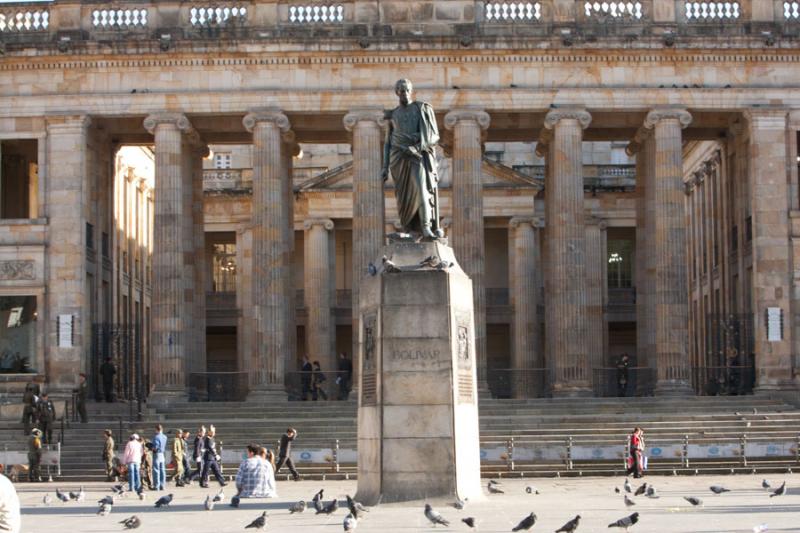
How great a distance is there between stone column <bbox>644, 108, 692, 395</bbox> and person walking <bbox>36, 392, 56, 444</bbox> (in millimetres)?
18400

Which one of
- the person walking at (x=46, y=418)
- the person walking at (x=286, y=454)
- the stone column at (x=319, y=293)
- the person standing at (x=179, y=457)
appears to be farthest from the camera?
the stone column at (x=319, y=293)

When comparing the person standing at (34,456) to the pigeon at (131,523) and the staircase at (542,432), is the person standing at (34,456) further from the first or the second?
the pigeon at (131,523)

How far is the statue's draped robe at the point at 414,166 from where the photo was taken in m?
27.5

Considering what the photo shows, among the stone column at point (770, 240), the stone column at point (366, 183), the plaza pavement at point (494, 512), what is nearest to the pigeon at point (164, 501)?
the plaza pavement at point (494, 512)

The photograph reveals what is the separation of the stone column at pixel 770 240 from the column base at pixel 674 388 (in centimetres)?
229

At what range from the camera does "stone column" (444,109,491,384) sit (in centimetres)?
5134

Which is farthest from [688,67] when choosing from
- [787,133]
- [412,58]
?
[412,58]

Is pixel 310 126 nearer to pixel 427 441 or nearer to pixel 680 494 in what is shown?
pixel 680 494

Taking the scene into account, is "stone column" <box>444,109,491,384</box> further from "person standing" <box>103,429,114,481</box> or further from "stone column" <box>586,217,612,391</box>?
"person standing" <box>103,429,114,481</box>

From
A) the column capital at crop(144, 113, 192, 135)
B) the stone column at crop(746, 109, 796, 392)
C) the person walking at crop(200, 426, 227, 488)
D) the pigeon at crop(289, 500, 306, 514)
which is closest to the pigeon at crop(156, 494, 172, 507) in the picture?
the pigeon at crop(289, 500, 306, 514)

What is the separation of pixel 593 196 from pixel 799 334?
21120 mm

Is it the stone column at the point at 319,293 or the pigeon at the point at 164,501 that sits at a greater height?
the stone column at the point at 319,293

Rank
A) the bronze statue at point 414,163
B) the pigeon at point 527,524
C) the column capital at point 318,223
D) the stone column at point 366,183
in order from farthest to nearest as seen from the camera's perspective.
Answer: the column capital at point 318,223, the stone column at point 366,183, the bronze statue at point 414,163, the pigeon at point 527,524

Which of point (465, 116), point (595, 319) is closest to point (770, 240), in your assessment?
point (595, 319)
